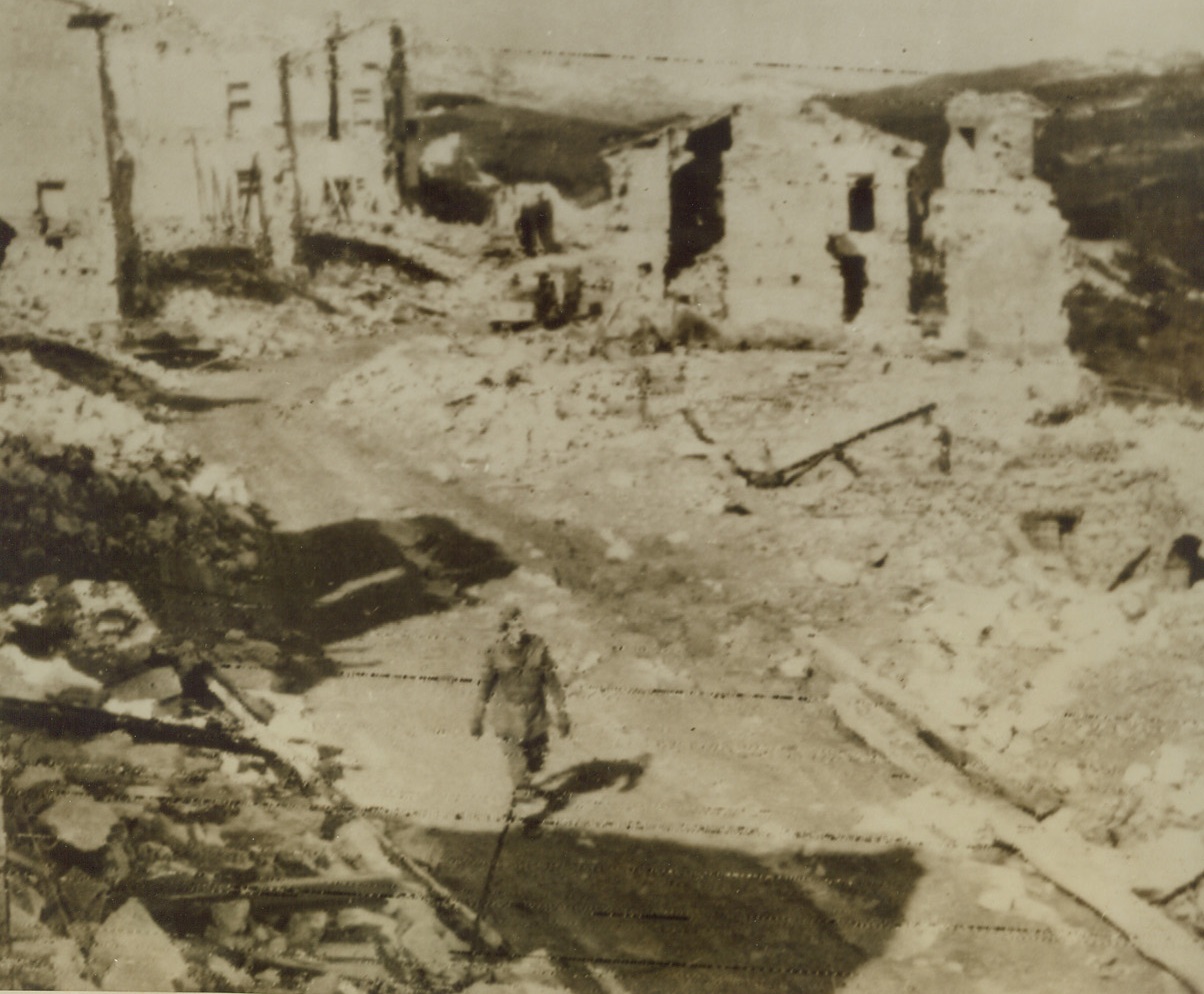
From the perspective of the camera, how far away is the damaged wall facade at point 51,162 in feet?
5.97

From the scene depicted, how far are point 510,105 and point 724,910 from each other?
5.52 ft

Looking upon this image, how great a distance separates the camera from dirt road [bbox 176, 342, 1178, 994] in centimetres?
182

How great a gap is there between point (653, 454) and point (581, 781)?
2.23 feet

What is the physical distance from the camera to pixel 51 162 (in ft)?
6.02

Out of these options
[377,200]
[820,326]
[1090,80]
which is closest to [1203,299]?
[1090,80]

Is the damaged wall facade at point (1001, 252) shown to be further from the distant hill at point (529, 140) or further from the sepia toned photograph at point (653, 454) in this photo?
the distant hill at point (529, 140)

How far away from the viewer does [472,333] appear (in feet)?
6.00

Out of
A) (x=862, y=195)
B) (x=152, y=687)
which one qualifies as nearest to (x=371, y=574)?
(x=152, y=687)

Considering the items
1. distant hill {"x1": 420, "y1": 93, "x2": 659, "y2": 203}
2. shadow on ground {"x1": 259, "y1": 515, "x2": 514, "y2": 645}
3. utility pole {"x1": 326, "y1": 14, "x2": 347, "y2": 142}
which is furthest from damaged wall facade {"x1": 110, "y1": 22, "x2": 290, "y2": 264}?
shadow on ground {"x1": 259, "y1": 515, "x2": 514, "y2": 645}

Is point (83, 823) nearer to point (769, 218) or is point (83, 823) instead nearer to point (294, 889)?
point (294, 889)

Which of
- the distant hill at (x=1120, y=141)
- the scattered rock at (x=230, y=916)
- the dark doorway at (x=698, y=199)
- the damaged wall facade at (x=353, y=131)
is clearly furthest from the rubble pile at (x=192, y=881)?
the distant hill at (x=1120, y=141)

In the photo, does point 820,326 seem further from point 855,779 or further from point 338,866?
point 338,866

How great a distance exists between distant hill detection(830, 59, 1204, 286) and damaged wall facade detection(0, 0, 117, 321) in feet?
4.93

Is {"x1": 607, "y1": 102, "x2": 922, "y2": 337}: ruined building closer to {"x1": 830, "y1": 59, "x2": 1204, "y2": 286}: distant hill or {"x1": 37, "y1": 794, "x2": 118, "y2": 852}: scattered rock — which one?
{"x1": 830, "y1": 59, "x2": 1204, "y2": 286}: distant hill
